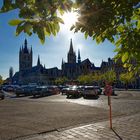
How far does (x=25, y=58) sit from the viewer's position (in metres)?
184

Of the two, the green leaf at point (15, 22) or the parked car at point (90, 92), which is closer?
the green leaf at point (15, 22)

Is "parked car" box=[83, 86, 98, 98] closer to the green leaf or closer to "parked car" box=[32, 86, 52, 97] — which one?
"parked car" box=[32, 86, 52, 97]

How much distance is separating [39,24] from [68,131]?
8.30 metres

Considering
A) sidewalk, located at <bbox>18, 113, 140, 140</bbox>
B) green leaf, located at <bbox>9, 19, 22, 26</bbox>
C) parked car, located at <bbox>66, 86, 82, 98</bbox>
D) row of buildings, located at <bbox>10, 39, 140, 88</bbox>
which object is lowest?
sidewalk, located at <bbox>18, 113, 140, 140</bbox>

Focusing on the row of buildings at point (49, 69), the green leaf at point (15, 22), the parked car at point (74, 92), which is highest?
the row of buildings at point (49, 69)

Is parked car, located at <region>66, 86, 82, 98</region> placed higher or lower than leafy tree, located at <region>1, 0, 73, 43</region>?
lower

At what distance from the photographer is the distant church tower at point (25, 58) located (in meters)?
184

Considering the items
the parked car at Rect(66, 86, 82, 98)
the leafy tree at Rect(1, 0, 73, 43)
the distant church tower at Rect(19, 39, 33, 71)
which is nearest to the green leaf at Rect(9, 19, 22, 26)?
the leafy tree at Rect(1, 0, 73, 43)

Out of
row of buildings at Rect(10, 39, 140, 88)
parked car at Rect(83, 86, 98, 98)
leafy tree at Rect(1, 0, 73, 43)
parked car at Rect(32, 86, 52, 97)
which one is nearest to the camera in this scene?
leafy tree at Rect(1, 0, 73, 43)

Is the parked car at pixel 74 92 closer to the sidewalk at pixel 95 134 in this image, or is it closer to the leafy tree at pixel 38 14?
the sidewalk at pixel 95 134

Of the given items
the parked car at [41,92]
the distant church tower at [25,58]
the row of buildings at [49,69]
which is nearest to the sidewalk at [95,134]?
the parked car at [41,92]

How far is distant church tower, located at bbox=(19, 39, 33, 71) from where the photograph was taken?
184125mm

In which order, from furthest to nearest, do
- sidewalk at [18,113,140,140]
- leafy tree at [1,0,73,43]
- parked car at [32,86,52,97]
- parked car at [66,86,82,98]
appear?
parked car at [32,86,52,97] < parked car at [66,86,82,98] < sidewalk at [18,113,140,140] < leafy tree at [1,0,73,43]

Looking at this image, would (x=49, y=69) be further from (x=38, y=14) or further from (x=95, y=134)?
(x=38, y=14)
